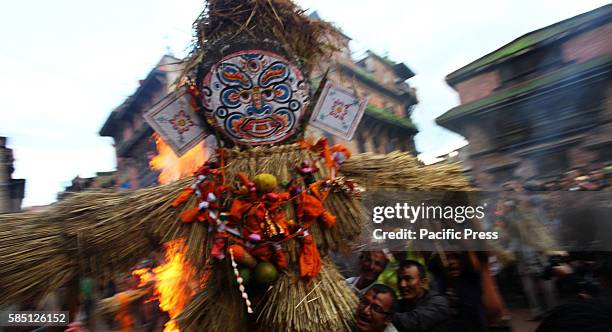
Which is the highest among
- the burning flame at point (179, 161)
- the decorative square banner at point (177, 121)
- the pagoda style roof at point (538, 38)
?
the pagoda style roof at point (538, 38)

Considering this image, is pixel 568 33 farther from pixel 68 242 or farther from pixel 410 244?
pixel 68 242

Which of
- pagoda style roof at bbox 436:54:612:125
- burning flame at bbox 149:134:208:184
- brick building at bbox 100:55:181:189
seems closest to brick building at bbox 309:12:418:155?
pagoda style roof at bbox 436:54:612:125

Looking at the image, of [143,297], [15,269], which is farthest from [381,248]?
[143,297]

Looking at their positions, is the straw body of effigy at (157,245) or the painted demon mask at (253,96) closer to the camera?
the straw body of effigy at (157,245)

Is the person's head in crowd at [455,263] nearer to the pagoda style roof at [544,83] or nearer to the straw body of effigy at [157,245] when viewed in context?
the straw body of effigy at [157,245]

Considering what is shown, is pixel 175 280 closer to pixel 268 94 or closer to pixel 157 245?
pixel 157 245

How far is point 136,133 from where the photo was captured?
37.3 feet

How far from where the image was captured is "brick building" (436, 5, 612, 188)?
589 centimetres

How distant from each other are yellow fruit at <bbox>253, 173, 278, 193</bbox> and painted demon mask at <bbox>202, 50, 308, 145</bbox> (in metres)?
0.24

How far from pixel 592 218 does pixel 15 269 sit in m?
2.83

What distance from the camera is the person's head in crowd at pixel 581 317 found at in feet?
3.27

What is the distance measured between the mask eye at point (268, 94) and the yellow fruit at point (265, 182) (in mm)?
399

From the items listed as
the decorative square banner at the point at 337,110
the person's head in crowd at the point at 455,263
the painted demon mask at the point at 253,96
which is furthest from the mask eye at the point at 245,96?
the person's head in crowd at the point at 455,263

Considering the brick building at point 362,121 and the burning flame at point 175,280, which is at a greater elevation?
the brick building at point 362,121
